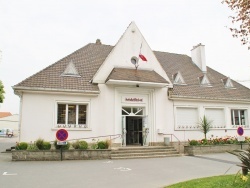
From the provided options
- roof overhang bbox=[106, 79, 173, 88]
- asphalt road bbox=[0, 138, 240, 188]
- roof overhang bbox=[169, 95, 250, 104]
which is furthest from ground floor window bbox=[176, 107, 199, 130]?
asphalt road bbox=[0, 138, 240, 188]

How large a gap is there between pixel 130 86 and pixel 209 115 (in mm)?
8105

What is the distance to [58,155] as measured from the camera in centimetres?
1466

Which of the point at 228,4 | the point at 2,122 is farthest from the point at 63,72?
the point at 2,122

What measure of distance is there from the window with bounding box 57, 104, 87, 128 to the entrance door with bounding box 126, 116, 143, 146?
13.1 ft

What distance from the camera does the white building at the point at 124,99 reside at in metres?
17.4

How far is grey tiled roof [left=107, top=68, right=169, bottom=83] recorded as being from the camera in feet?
60.9

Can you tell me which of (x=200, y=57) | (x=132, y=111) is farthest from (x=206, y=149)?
(x=200, y=57)

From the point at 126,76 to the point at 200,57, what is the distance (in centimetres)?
1149

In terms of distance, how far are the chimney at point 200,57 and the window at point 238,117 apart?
207 inches

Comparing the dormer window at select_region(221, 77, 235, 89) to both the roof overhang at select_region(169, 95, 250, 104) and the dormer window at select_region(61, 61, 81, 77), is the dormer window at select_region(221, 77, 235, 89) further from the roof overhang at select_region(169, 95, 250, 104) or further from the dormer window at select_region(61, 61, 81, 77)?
the dormer window at select_region(61, 61, 81, 77)

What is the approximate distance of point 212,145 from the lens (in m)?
18.4

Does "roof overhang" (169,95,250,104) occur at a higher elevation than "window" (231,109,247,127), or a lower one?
higher

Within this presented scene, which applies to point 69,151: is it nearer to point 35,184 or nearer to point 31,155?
point 31,155

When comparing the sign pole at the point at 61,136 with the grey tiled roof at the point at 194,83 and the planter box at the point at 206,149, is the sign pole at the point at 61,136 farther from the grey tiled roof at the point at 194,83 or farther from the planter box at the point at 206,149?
the grey tiled roof at the point at 194,83
